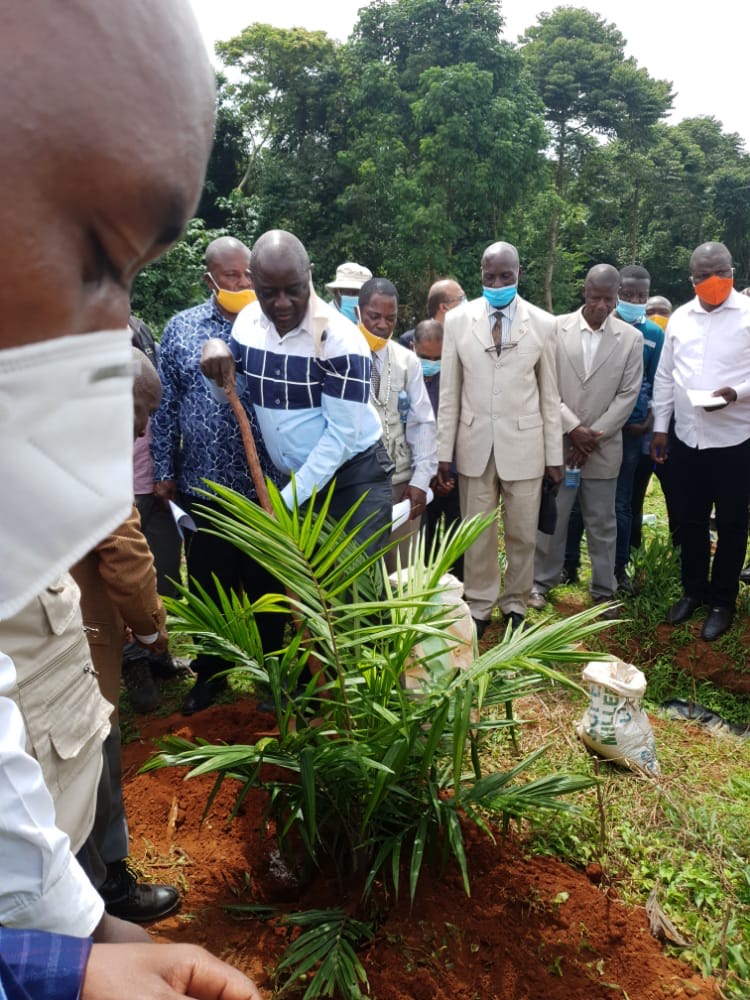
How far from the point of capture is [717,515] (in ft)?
14.8

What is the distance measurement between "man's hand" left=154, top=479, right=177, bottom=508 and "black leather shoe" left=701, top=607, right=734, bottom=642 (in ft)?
9.81

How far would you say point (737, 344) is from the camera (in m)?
4.30

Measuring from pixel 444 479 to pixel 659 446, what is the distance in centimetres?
135

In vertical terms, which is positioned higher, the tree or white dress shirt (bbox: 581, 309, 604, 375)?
the tree

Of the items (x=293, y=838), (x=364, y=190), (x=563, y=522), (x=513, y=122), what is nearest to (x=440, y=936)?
(x=293, y=838)

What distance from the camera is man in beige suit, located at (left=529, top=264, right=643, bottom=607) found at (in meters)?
4.80

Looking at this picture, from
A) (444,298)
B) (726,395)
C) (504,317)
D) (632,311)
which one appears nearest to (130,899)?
(504,317)

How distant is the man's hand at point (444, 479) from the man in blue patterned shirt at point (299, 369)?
149 cm

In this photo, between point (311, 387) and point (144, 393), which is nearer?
point (144, 393)

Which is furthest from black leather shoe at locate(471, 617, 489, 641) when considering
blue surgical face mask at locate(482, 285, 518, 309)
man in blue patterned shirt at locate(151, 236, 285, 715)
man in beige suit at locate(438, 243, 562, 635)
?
blue surgical face mask at locate(482, 285, 518, 309)

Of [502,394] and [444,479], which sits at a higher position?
[502,394]

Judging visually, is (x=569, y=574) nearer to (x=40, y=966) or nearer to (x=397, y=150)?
(x=40, y=966)

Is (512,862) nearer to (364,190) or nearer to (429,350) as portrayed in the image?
(429,350)

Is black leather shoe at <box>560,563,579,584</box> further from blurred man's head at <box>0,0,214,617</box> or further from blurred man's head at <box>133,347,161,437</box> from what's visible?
blurred man's head at <box>0,0,214,617</box>
